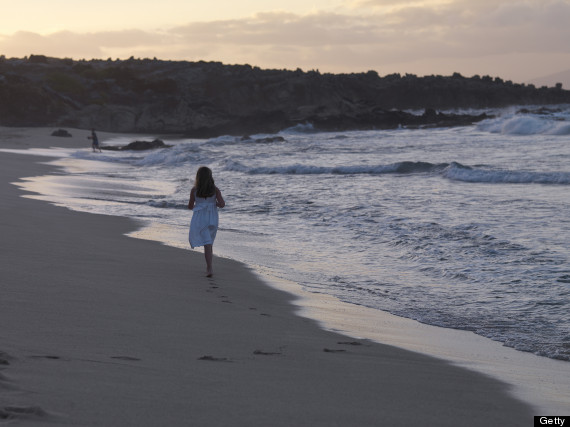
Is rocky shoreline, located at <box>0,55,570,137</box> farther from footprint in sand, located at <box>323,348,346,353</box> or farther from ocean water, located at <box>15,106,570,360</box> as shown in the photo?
footprint in sand, located at <box>323,348,346,353</box>

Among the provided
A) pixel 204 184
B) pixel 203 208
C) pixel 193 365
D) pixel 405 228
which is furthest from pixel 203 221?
pixel 193 365

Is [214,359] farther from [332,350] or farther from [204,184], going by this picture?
[204,184]

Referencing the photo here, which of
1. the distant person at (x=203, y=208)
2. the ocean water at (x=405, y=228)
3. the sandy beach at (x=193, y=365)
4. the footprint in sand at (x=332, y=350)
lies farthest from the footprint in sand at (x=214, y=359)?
the distant person at (x=203, y=208)

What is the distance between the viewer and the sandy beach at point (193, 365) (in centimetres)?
317

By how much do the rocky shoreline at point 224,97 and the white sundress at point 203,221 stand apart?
176ft

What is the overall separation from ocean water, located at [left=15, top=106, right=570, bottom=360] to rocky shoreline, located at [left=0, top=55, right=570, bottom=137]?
39395 mm

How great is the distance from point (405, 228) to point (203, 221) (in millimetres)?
4042

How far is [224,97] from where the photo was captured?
94312 mm

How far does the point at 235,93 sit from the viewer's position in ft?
311

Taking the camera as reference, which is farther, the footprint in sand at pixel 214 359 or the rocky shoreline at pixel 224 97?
the rocky shoreline at pixel 224 97

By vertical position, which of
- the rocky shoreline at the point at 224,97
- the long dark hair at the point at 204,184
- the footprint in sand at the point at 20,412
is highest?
the rocky shoreline at the point at 224,97

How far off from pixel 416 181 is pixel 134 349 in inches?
622

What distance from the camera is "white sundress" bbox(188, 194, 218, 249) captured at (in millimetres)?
8102

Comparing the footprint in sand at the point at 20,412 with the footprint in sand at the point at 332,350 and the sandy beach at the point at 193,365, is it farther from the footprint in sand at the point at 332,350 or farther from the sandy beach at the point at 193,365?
the footprint in sand at the point at 332,350
